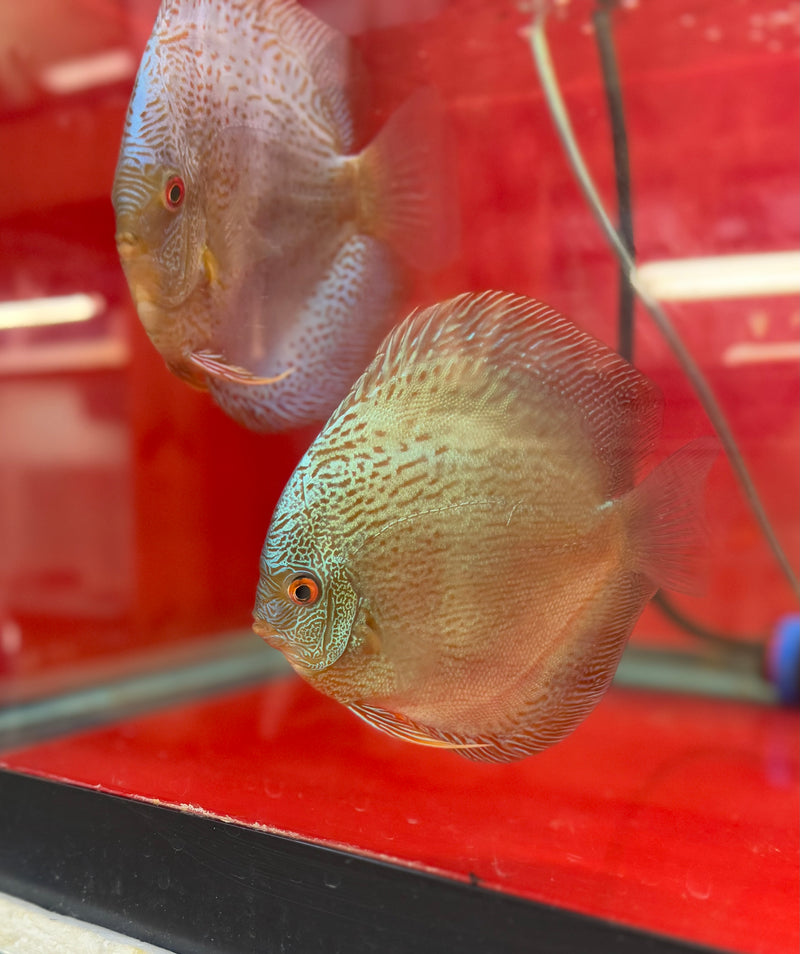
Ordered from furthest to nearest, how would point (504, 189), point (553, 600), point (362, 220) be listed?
point (504, 189)
point (362, 220)
point (553, 600)

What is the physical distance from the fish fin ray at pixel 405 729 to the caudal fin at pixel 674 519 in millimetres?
140

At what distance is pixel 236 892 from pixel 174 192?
45 cm

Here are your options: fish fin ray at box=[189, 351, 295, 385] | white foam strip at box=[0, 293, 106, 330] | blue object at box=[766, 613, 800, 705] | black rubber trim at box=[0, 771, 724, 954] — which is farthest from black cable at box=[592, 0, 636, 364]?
white foam strip at box=[0, 293, 106, 330]

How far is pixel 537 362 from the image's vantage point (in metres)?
0.43

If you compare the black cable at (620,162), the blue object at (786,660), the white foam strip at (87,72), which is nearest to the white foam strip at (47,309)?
the white foam strip at (87,72)

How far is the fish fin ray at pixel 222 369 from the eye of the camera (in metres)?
0.50

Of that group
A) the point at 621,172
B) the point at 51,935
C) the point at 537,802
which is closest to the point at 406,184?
the point at 621,172

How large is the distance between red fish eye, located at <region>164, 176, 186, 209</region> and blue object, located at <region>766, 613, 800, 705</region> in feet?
3.29

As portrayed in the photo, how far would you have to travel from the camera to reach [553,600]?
16.6 inches

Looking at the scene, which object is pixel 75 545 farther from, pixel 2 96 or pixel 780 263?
pixel 780 263

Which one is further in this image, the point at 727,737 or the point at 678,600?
the point at 678,600

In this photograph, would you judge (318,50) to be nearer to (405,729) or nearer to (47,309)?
(405,729)

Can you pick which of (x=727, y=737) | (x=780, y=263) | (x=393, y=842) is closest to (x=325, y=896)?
(x=393, y=842)

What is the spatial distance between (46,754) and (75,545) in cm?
44
